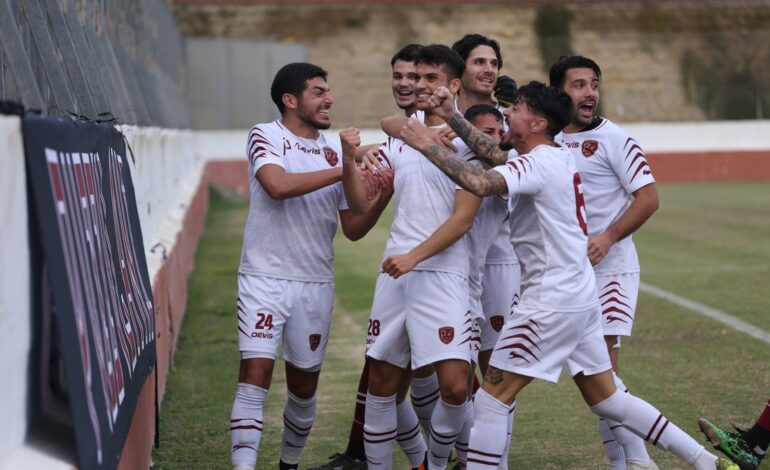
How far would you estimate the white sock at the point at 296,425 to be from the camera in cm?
679

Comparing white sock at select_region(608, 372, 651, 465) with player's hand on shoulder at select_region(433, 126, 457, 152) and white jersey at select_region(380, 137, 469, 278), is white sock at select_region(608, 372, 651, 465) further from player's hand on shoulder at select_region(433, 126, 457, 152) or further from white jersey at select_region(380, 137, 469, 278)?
player's hand on shoulder at select_region(433, 126, 457, 152)

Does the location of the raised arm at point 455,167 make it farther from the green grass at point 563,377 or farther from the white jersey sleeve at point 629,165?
the green grass at point 563,377

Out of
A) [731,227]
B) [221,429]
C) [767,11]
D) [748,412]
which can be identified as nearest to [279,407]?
[221,429]

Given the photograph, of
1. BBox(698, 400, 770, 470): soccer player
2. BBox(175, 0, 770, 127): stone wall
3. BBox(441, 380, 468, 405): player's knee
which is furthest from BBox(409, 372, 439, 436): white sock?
BBox(175, 0, 770, 127): stone wall

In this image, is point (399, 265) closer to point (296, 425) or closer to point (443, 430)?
point (443, 430)

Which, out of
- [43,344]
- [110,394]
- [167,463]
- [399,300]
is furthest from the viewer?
[167,463]

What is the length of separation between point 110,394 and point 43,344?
76cm

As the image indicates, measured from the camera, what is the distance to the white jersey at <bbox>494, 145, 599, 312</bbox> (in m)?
5.65

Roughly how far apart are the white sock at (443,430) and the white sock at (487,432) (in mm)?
373

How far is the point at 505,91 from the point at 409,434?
2079 millimetres

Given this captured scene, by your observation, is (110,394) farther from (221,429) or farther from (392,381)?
(221,429)

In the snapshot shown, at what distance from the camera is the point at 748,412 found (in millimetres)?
7996

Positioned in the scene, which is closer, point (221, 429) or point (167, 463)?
point (167, 463)

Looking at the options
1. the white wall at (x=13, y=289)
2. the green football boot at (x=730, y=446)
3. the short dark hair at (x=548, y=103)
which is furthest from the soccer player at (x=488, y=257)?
the white wall at (x=13, y=289)
